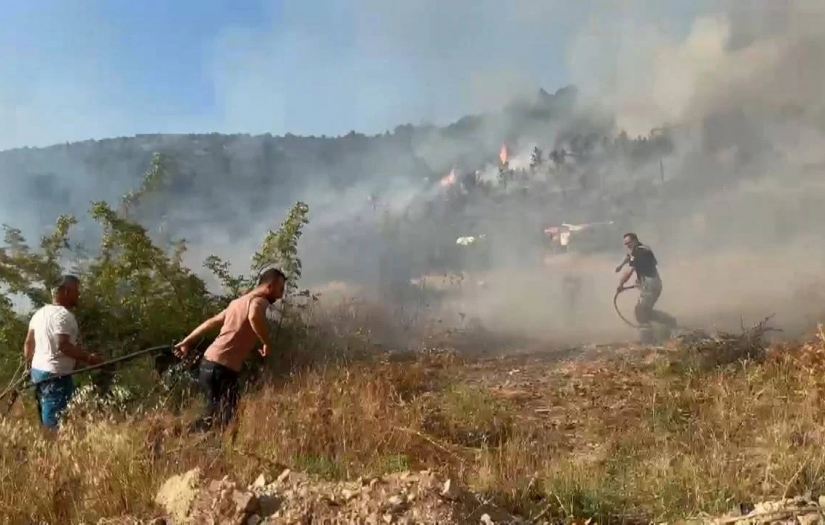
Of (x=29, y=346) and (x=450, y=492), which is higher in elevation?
(x=29, y=346)

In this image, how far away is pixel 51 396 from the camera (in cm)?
503

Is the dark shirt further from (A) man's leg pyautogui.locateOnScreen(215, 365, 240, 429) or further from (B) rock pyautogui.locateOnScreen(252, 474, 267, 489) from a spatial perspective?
(B) rock pyautogui.locateOnScreen(252, 474, 267, 489)

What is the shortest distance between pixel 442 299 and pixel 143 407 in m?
6.70

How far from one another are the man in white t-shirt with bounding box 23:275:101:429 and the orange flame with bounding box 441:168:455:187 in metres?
14.7

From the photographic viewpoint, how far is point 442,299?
11.7 meters

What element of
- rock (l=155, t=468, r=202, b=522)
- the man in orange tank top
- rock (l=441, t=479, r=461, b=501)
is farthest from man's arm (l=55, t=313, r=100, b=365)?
rock (l=441, t=479, r=461, b=501)

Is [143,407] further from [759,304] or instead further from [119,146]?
[119,146]

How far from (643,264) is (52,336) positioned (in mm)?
6580

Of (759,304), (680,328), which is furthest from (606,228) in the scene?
(680,328)

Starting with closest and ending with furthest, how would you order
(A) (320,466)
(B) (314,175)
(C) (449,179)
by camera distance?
(A) (320,466) < (C) (449,179) < (B) (314,175)

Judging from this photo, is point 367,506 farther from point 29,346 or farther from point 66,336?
point 29,346

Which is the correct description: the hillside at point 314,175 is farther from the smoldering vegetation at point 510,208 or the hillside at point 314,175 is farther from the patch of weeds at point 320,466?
the patch of weeds at point 320,466

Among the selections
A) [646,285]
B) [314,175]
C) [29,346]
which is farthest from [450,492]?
[314,175]

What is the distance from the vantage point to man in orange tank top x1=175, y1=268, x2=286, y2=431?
16.5 feet
